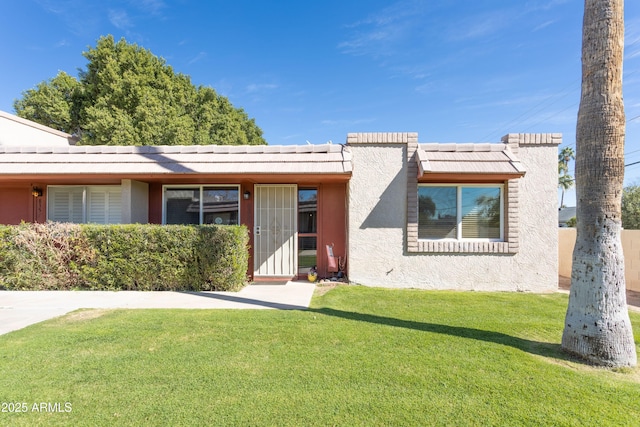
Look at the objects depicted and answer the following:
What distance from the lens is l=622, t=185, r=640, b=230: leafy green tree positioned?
21.0m

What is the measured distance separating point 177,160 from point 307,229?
162 inches

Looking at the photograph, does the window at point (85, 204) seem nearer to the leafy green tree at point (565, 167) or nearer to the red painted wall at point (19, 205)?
the red painted wall at point (19, 205)

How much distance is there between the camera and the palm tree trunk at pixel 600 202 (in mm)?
3678

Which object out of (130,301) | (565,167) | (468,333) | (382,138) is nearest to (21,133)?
(130,301)

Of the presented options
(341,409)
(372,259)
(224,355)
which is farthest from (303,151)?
(341,409)

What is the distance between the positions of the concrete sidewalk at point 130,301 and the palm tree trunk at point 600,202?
171 inches

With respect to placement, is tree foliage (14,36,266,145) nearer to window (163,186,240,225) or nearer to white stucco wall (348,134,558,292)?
window (163,186,240,225)

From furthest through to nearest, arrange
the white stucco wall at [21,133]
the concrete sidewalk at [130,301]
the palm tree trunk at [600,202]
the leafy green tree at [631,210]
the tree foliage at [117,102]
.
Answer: the leafy green tree at [631,210], the tree foliage at [117,102], the white stucco wall at [21,133], the concrete sidewalk at [130,301], the palm tree trunk at [600,202]

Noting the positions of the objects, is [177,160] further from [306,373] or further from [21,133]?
[21,133]

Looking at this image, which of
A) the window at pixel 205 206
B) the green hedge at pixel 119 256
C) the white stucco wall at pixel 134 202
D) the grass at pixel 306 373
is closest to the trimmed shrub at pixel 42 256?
the green hedge at pixel 119 256

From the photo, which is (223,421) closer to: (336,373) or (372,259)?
(336,373)

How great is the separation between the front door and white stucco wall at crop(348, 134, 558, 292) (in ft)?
6.03

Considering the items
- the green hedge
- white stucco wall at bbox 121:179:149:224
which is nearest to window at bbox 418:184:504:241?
the green hedge

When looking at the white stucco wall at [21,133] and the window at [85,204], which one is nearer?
the window at [85,204]
